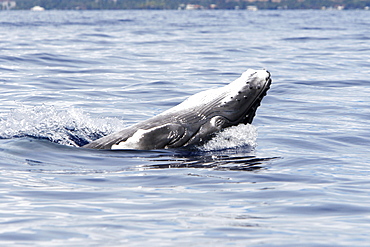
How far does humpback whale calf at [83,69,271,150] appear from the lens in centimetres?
1023

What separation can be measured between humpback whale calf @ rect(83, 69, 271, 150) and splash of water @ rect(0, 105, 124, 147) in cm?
136

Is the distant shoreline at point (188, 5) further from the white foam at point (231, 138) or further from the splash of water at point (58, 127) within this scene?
the white foam at point (231, 138)

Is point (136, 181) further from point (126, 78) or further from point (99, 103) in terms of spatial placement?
point (126, 78)

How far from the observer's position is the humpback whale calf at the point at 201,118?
1023 cm

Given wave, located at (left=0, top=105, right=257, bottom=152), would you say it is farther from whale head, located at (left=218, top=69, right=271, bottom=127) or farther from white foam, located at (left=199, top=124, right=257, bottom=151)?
whale head, located at (left=218, top=69, right=271, bottom=127)

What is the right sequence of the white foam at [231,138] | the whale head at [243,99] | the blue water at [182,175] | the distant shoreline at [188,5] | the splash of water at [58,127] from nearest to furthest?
1. the blue water at [182,175]
2. the whale head at [243,99]
3. the white foam at [231,138]
4. the splash of water at [58,127]
5. the distant shoreline at [188,5]

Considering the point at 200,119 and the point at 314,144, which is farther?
the point at 314,144

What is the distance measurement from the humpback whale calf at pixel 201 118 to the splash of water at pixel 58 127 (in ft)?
4.46

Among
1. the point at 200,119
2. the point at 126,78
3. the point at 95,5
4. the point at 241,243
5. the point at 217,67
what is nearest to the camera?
the point at 241,243

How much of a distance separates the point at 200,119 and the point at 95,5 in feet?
580

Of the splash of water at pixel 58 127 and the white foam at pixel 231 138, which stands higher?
the white foam at pixel 231 138

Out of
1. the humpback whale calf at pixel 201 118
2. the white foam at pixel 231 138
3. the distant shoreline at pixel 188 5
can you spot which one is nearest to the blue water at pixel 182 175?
the white foam at pixel 231 138

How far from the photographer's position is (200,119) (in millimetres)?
10297

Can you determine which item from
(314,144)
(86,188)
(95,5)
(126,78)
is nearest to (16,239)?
(86,188)
